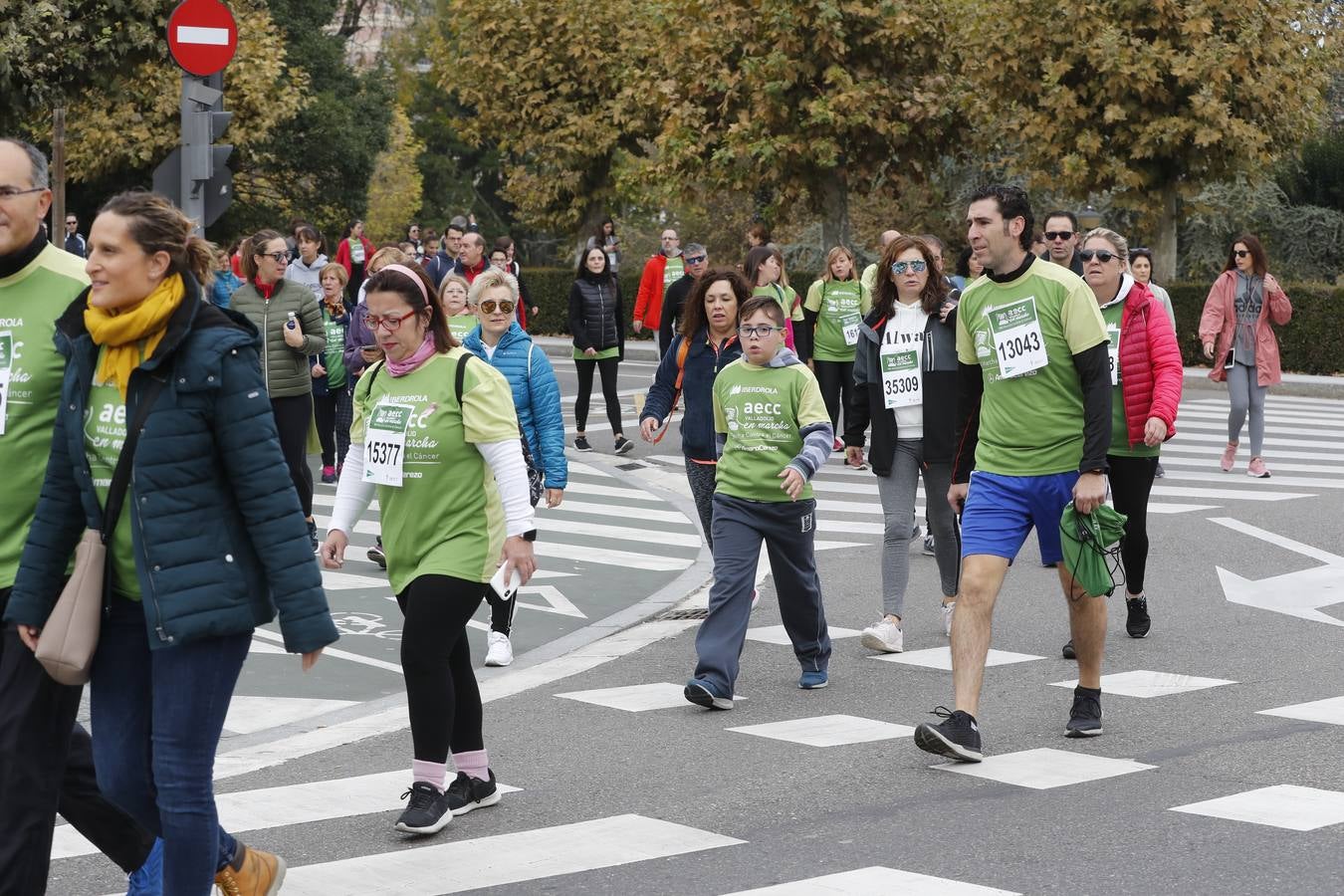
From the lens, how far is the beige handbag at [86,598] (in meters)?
4.19

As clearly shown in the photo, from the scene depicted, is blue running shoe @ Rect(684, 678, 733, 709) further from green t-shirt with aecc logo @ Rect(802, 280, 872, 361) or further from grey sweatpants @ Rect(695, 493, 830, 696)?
green t-shirt with aecc logo @ Rect(802, 280, 872, 361)

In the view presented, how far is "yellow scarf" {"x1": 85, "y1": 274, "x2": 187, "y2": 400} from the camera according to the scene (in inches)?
166

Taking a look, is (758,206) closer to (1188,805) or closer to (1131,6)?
(1131,6)

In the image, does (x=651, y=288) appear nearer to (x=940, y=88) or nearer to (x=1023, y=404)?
(x=940, y=88)

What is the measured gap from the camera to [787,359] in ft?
26.6

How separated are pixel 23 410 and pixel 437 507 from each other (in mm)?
1545

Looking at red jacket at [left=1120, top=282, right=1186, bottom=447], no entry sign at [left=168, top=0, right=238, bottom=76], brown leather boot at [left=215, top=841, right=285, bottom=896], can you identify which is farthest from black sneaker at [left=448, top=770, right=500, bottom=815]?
no entry sign at [left=168, top=0, right=238, bottom=76]

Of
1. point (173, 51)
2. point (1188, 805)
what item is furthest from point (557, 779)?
point (173, 51)

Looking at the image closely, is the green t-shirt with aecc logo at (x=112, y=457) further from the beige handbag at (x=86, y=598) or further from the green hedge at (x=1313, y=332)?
the green hedge at (x=1313, y=332)

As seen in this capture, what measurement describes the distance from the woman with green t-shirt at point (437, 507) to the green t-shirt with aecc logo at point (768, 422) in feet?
7.17

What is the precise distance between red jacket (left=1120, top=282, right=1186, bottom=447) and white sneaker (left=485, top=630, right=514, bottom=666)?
298cm

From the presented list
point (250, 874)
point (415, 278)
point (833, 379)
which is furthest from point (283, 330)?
point (250, 874)

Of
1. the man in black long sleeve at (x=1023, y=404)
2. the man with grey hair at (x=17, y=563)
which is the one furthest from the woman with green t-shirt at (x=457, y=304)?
the man with grey hair at (x=17, y=563)

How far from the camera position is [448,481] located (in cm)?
588
